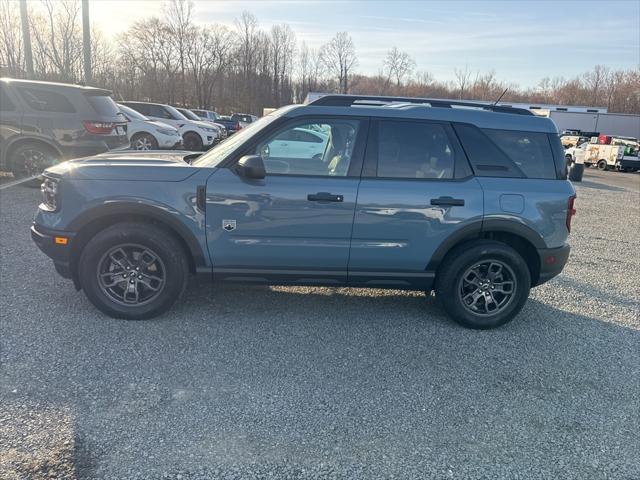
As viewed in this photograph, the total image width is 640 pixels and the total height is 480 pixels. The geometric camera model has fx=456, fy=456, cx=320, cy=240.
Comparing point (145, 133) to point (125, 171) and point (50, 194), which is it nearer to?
point (50, 194)

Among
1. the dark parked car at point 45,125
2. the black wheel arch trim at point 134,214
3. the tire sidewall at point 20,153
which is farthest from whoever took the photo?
the tire sidewall at point 20,153

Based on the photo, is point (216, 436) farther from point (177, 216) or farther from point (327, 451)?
point (177, 216)

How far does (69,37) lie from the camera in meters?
34.5

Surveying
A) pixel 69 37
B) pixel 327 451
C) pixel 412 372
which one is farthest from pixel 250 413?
pixel 69 37

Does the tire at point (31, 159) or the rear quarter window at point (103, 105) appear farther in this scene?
the rear quarter window at point (103, 105)

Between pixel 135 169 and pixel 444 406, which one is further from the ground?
pixel 135 169

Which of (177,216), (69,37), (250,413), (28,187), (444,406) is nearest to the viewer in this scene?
(250,413)

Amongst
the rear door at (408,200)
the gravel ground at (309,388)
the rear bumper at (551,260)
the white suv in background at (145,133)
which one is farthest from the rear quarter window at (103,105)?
the rear bumper at (551,260)

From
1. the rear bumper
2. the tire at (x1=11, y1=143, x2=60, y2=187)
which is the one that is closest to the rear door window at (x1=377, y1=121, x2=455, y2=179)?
the rear bumper

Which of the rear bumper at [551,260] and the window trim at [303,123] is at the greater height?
→ the window trim at [303,123]

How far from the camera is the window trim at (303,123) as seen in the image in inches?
148

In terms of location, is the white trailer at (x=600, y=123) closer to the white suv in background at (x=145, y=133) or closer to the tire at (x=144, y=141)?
the white suv in background at (x=145, y=133)

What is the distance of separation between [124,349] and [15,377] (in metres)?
0.69

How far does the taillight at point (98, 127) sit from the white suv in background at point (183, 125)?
7.99 meters
